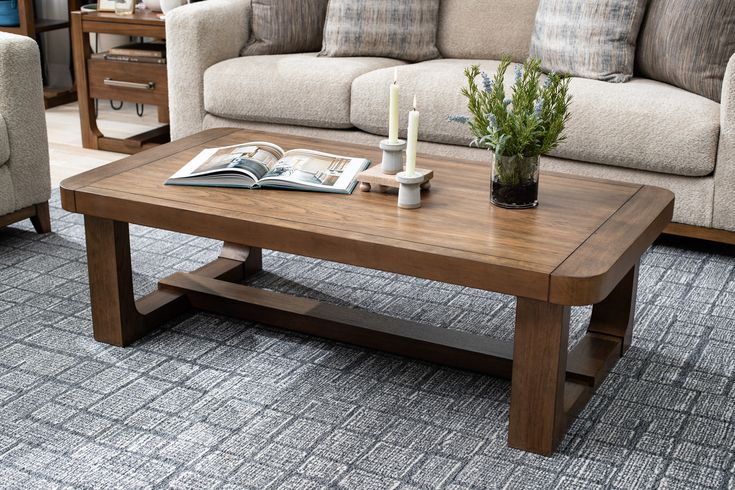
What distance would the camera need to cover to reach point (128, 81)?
161 inches

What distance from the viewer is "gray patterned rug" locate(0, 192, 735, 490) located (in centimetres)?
182

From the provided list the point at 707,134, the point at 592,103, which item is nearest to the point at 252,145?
the point at 592,103

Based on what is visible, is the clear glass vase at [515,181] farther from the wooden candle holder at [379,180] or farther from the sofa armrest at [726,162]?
the sofa armrest at [726,162]

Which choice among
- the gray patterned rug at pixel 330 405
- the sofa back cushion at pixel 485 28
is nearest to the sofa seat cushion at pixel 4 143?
the gray patterned rug at pixel 330 405

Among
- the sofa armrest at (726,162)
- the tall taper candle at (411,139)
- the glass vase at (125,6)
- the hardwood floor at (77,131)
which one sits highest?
the glass vase at (125,6)

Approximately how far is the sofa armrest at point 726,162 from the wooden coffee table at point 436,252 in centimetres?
75

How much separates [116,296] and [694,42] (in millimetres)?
1949

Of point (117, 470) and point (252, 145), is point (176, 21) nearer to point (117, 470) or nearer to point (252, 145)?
point (252, 145)

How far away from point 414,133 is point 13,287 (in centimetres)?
136

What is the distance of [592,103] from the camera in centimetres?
297

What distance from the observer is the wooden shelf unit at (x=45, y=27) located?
4.76 m

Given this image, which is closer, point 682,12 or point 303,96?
point 682,12

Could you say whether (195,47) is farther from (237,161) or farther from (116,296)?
(116,296)

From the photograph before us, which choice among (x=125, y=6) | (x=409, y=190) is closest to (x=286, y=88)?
(x=125, y=6)
